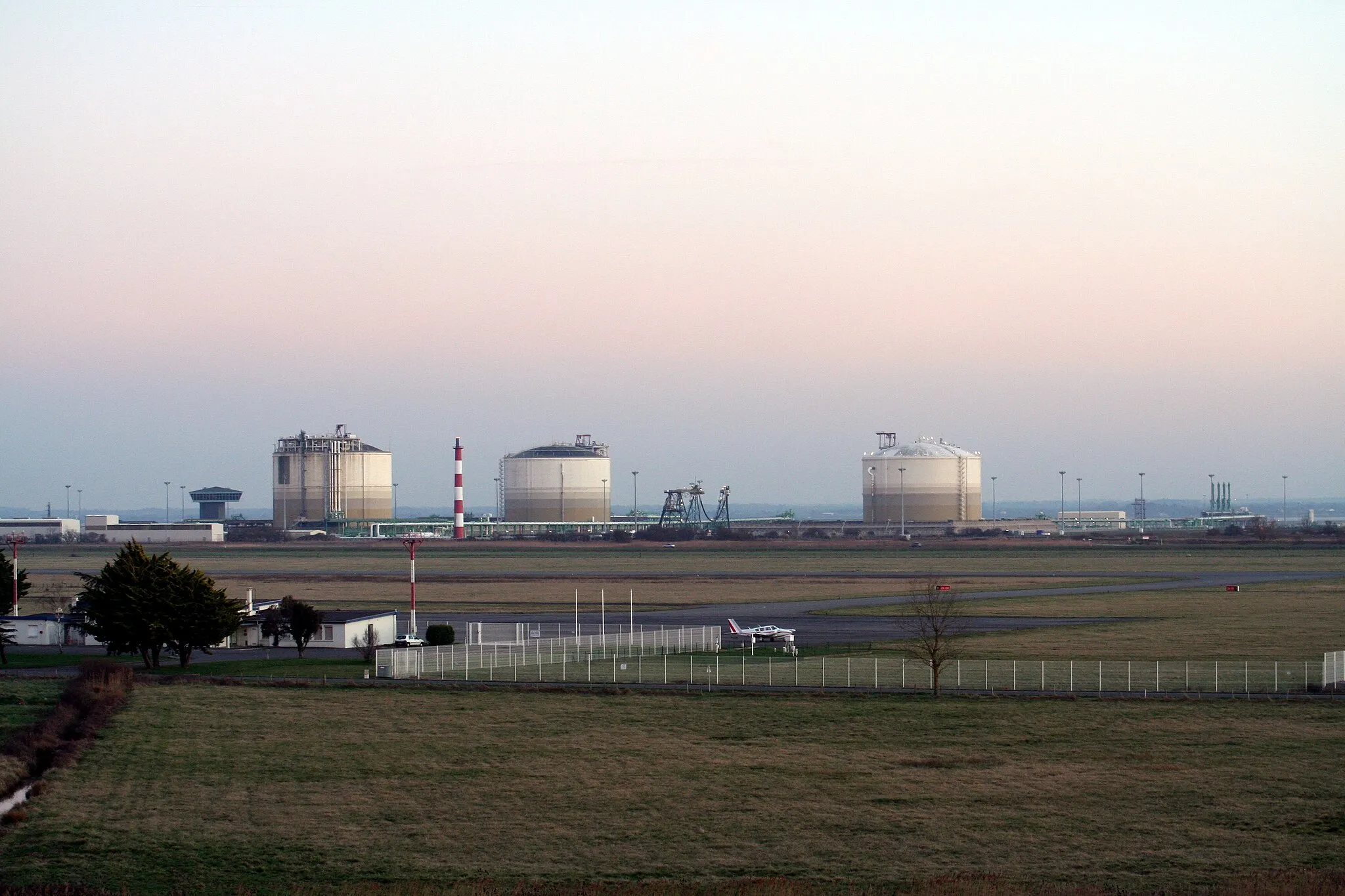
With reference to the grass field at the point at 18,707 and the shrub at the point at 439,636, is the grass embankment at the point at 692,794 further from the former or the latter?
the shrub at the point at 439,636

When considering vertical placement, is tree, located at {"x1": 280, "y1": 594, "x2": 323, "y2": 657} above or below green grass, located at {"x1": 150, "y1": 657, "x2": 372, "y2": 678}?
above

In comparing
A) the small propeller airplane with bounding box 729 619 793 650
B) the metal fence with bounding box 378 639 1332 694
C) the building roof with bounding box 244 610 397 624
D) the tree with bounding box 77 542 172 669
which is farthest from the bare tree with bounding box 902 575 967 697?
the tree with bounding box 77 542 172 669

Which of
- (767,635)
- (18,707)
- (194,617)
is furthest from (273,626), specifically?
(767,635)

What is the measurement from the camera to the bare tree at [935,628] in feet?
142

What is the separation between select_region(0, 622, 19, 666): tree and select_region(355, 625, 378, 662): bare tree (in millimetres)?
13810

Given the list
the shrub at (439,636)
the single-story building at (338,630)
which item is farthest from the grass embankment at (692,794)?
the single-story building at (338,630)

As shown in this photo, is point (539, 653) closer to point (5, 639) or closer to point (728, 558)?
point (5, 639)

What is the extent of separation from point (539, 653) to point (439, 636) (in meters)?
7.58

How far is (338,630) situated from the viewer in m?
59.5

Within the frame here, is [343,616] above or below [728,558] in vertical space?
above

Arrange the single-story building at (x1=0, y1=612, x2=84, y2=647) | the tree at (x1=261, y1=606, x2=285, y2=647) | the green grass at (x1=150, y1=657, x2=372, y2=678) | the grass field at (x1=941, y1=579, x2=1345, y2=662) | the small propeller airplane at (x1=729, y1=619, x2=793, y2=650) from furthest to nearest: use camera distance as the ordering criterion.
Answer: the single-story building at (x1=0, y1=612, x2=84, y2=647) → the tree at (x1=261, y1=606, x2=285, y2=647) → the small propeller airplane at (x1=729, y1=619, x2=793, y2=650) → the grass field at (x1=941, y1=579, x2=1345, y2=662) → the green grass at (x1=150, y1=657, x2=372, y2=678)

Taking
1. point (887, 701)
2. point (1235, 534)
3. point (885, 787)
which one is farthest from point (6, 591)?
point (1235, 534)

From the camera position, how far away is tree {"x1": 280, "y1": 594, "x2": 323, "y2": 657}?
188 ft

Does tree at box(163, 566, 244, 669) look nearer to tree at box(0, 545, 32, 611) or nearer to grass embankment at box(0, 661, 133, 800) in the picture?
grass embankment at box(0, 661, 133, 800)
